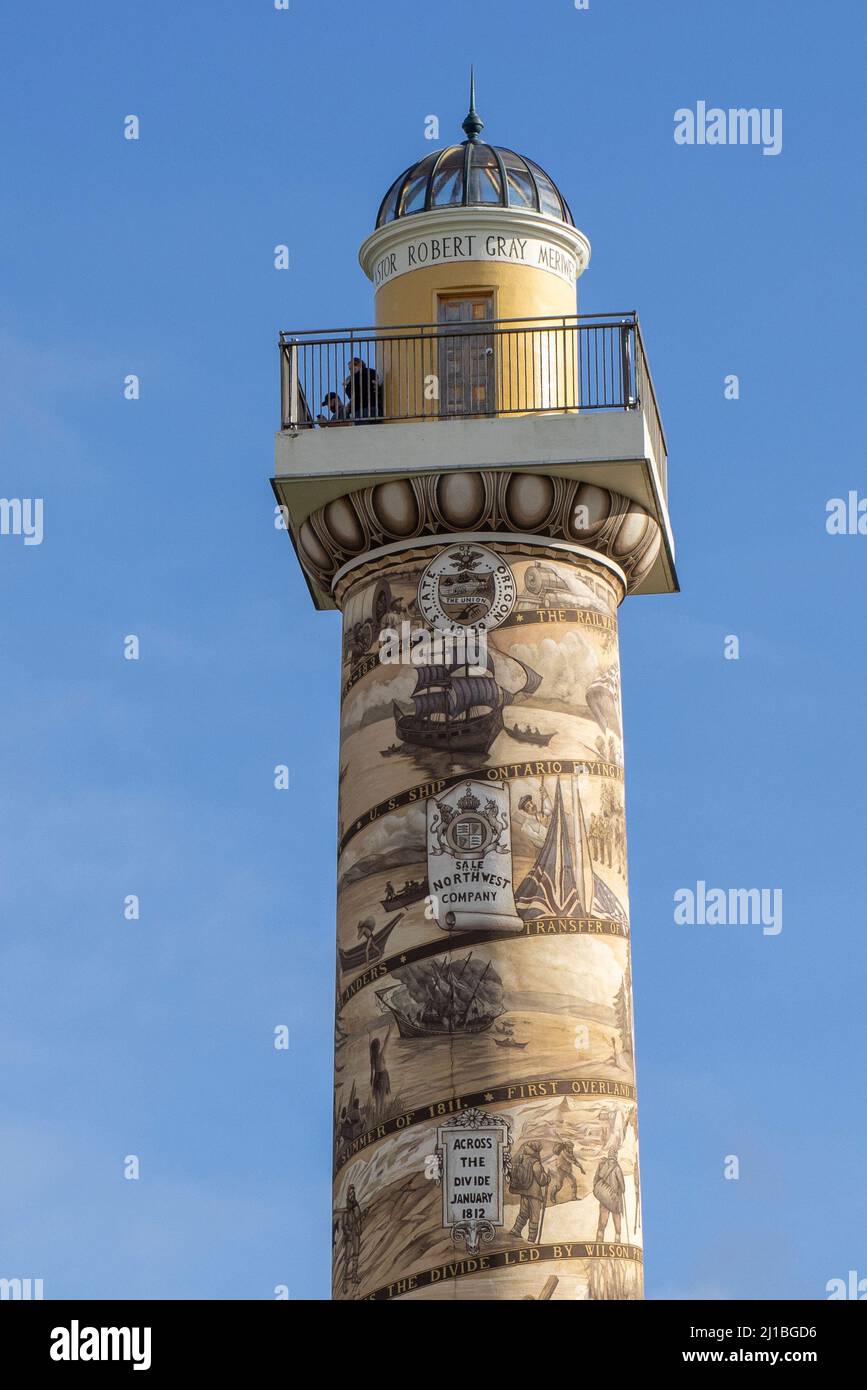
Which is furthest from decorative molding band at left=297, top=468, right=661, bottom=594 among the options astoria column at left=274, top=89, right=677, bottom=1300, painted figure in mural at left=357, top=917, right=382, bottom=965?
painted figure in mural at left=357, top=917, right=382, bottom=965

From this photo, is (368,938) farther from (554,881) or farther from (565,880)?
(565,880)

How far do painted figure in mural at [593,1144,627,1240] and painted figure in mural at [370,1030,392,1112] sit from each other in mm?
2112

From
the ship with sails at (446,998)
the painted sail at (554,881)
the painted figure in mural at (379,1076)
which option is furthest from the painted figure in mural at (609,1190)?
the painted sail at (554,881)

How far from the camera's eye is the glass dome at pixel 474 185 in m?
32.1

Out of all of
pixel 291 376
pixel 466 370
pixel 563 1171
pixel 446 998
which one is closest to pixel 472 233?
pixel 466 370

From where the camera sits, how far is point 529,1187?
2828 centimetres

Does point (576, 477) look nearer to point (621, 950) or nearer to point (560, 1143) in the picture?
point (621, 950)

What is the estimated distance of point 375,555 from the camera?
1222 inches

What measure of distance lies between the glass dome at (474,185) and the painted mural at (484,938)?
3921 millimetres

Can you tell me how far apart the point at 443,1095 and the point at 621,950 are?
2.44 meters

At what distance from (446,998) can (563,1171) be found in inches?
76.9

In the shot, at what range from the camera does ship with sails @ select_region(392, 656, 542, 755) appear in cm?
2992
